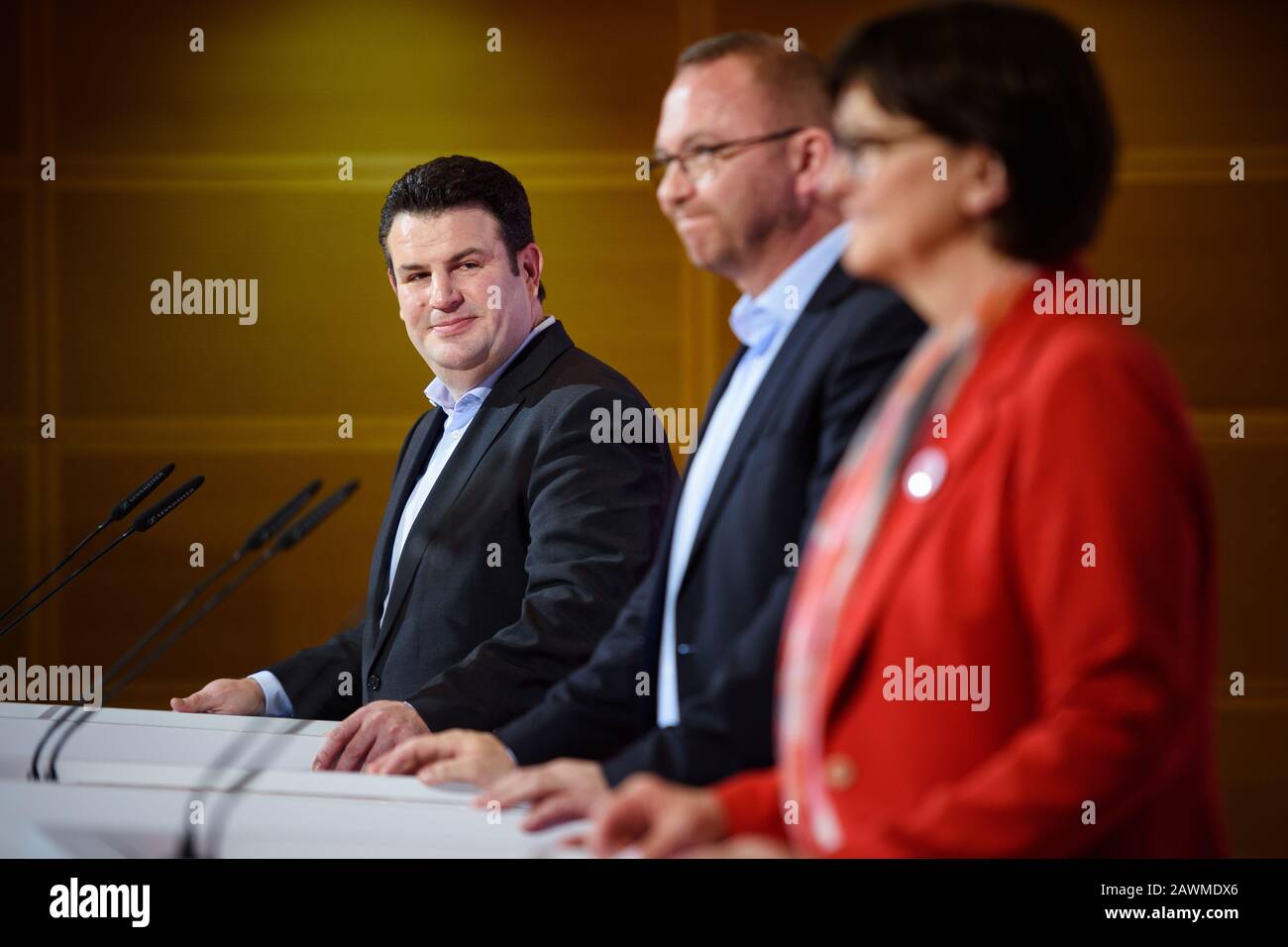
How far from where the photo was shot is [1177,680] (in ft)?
3.53

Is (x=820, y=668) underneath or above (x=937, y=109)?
underneath

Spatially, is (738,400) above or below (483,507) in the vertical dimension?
above

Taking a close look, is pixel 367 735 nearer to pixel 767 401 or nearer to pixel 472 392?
pixel 767 401

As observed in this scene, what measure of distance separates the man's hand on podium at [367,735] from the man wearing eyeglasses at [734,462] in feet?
0.67

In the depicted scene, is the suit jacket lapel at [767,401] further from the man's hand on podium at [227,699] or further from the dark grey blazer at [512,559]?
the man's hand on podium at [227,699]

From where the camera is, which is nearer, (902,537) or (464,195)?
(902,537)

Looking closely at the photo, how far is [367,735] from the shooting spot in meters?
1.92

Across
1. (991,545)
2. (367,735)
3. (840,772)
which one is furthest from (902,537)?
(367,735)

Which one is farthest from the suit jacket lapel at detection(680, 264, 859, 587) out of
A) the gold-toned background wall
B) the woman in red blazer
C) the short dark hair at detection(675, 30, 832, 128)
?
the gold-toned background wall

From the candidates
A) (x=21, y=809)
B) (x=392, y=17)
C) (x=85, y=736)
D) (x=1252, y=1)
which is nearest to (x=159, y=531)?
(x=392, y=17)

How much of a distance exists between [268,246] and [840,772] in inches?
129

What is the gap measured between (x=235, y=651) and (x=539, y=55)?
1897 mm

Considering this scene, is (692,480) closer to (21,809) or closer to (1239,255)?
(21,809)

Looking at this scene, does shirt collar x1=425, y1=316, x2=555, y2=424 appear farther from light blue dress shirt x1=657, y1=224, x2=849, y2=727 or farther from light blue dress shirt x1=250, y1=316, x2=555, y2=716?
light blue dress shirt x1=657, y1=224, x2=849, y2=727
